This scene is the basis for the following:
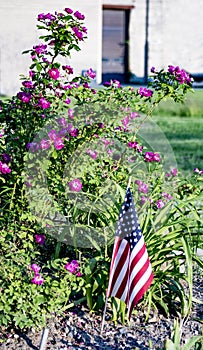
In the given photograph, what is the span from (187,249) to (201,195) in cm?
52

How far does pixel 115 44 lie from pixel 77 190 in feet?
63.4

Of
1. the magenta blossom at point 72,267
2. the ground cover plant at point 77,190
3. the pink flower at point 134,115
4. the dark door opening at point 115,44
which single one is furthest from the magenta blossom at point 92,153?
the dark door opening at point 115,44

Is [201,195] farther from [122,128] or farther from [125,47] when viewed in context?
[125,47]

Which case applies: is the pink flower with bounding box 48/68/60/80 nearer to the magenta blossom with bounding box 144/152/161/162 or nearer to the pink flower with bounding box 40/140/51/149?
the pink flower with bounding box 40/140/51/149

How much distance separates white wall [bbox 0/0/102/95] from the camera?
15.0 meters

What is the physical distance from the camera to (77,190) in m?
3.46

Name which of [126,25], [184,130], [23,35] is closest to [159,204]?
[184,130]

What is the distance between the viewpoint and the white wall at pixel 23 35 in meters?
15.0

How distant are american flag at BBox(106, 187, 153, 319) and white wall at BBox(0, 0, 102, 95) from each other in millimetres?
11981

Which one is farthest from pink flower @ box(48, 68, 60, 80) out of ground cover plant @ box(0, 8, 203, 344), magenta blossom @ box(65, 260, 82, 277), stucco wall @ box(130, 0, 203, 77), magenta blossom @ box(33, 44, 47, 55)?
stucco wall @ box(130, 0, 203, 77)

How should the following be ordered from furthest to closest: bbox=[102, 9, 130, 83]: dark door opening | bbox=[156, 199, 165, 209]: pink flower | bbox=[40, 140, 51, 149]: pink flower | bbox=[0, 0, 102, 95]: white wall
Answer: bbox=[102, 9, 130, 83]: dark door opening < bbox=[0, 0, 102, 95]: white wall < bbox=[156, 199, 165, 209]: pink flower < bbox=[40, 140, 51, 149]: pink flower

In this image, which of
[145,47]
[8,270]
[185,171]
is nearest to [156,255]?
[8,270]

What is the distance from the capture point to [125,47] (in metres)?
22.3

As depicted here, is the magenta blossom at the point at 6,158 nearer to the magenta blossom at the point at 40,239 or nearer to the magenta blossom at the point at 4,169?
the magenta blossom at the point at 4,169
